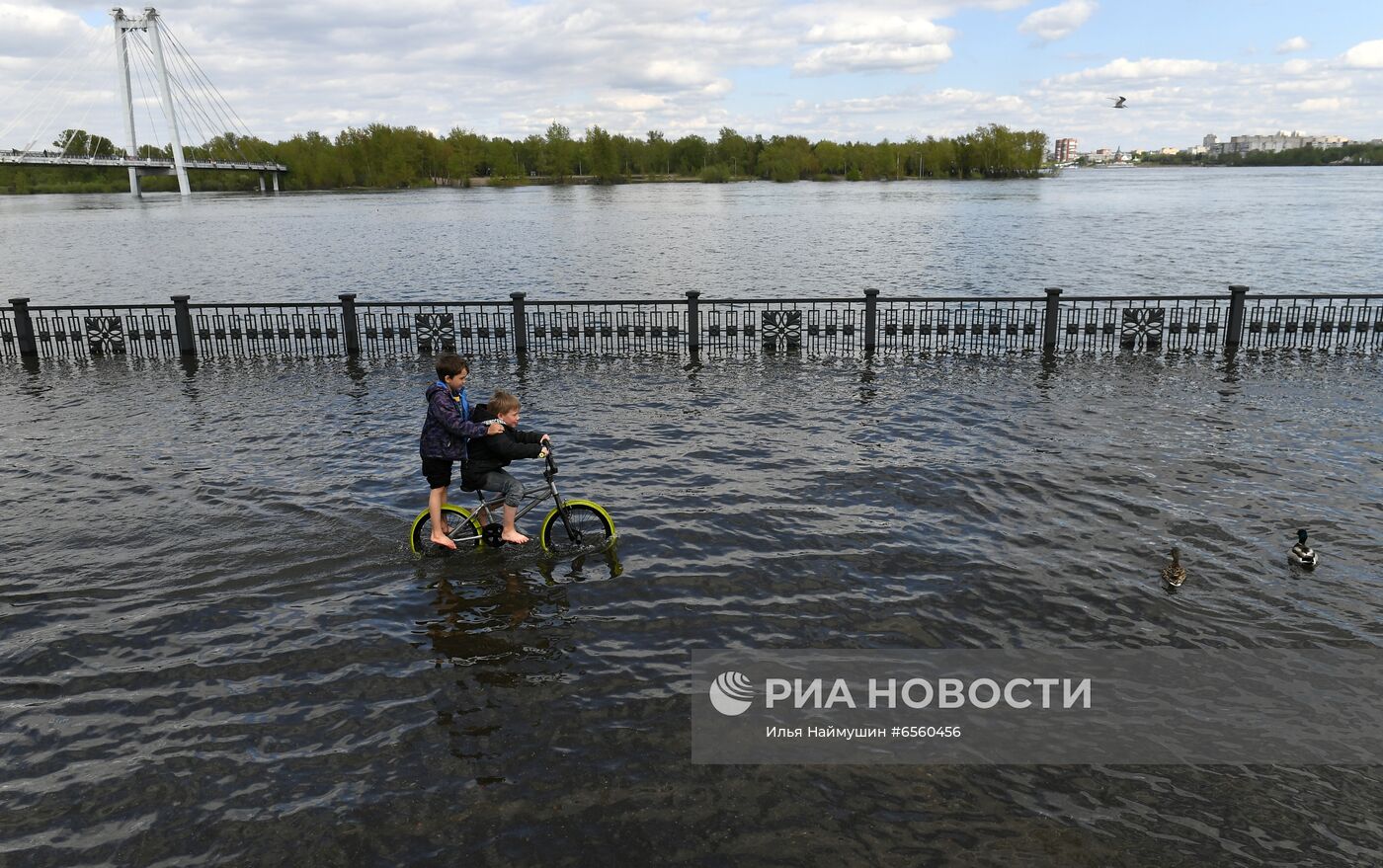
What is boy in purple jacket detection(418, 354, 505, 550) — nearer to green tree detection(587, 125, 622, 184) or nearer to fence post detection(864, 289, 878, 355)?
fence post detection(864, 289, 878, 355)

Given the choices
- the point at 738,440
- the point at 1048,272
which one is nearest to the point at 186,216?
the point at 1048,272

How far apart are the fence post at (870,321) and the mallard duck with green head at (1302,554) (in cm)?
1281

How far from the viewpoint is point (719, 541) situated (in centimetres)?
1009

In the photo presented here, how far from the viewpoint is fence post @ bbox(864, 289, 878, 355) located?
21188mm

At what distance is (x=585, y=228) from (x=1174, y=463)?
69404 mm

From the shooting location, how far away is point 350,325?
21.8 meters

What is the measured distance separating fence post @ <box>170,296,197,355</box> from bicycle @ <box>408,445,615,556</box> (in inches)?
604

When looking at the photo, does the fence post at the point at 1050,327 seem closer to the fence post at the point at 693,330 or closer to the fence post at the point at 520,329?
the fence post at the point at 693,330

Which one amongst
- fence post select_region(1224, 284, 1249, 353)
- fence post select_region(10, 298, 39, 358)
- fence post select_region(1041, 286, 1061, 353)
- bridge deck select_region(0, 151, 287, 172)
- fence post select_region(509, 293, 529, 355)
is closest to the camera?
fence post select_region(1224, 284, 1249, 353)

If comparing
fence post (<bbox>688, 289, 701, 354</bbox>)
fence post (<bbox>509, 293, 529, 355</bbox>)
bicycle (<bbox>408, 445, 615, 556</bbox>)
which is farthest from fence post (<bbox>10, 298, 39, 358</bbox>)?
bicycle (<bbox>408, 445, 615, 556</bbox>)

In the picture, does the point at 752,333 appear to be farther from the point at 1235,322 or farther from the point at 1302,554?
the point at 1302,554

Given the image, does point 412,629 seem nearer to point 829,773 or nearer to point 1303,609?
point 829,773

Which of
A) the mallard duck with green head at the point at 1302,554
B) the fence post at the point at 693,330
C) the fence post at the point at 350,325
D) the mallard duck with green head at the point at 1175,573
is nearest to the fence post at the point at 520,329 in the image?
the fence post at the point at 350,325

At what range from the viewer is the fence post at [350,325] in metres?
21.3
